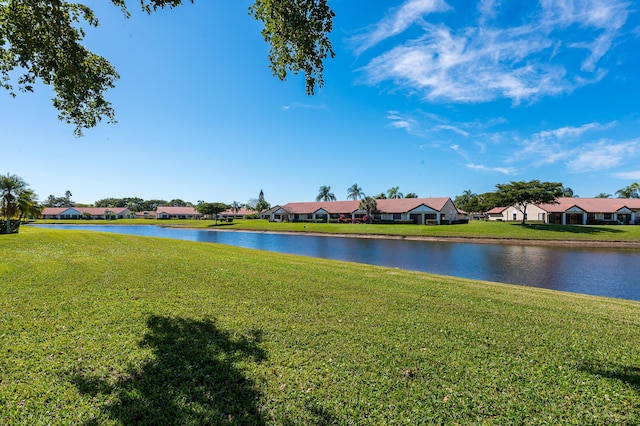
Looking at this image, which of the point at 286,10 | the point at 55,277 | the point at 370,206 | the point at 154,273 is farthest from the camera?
the point at 370,206

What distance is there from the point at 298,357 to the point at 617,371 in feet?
17.0

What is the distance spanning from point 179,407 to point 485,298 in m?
9.20

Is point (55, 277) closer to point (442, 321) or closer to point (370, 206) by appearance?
point (442, 321)

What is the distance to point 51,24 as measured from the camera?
7.42 meters

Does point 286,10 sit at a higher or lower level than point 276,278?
higher

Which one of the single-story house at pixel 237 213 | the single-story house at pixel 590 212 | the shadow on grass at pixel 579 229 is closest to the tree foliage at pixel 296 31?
the shadow on grass at pixel 579 229

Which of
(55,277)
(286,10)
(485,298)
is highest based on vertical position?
(286,10)

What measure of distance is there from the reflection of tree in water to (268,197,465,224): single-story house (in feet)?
204

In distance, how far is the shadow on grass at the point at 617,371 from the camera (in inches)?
187

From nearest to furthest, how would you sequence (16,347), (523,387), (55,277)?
1. (523,387)
2. (16,347)
3. (55,277)

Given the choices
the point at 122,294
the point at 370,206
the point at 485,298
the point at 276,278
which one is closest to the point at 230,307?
the point at 122,294

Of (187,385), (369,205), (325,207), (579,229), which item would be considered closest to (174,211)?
(325,207)

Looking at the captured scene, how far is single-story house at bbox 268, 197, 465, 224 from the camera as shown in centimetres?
6438

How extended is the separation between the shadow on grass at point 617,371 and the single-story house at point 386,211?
2358 inches
